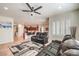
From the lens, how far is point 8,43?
95.8 inches

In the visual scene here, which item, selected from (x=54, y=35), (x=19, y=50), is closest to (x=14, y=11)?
(x=19, y=50)

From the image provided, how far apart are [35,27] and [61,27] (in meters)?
0.55

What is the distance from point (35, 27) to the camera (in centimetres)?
252

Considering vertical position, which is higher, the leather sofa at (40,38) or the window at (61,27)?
the window at (61,27)

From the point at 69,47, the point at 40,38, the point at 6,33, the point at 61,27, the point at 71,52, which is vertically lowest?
the point at 71,52

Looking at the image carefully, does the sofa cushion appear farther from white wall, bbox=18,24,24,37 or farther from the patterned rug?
white wall, bbox=18,24,24,37

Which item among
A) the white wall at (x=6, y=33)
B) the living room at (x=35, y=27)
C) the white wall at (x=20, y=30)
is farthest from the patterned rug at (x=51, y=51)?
the white wall at (x=6, y=33)

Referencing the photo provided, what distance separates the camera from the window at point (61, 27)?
96.5 inches

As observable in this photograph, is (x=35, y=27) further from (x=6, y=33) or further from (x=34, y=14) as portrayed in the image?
(x=6, y=33)

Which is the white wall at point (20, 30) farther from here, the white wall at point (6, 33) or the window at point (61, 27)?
the window at point (61, 27)

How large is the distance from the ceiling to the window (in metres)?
0.22

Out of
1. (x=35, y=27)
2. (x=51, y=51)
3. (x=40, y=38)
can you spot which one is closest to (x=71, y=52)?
(x=51, y=51)

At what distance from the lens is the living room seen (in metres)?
2.42

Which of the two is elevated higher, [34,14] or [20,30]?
[34,14]
